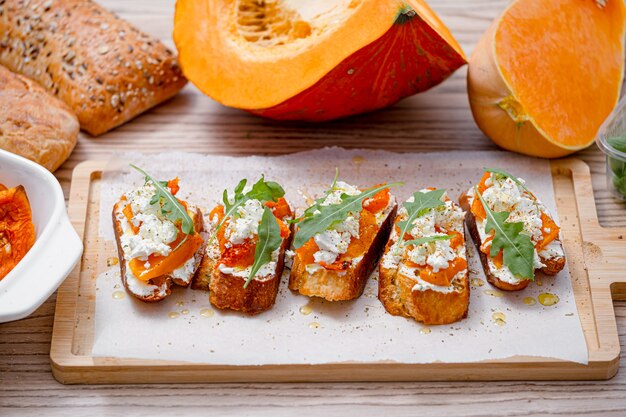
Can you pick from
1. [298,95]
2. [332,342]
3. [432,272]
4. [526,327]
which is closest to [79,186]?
[298,95]

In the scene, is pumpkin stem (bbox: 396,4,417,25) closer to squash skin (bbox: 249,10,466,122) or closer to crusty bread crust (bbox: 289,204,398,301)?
squash skin (bbox: 249,10,466,122)

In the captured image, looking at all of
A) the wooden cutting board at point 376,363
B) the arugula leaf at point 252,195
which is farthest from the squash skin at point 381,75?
the wooden cutting board at point 376,363

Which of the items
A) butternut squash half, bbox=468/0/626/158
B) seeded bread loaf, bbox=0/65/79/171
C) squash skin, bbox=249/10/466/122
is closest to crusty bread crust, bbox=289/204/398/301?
squash skin, bbox=249/10/466/122

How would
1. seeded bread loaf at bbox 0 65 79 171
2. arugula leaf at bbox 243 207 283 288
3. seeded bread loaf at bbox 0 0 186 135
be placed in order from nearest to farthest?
arugula leaf at bbox 243 207 283 288, seeded bread loaf at bbox 0 65 79 171, seeded bread loaf at bbox 0 0 186 135

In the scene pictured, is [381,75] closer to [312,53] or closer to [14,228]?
[312,53]

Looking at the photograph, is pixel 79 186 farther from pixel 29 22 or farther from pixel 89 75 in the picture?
pixel 29 22

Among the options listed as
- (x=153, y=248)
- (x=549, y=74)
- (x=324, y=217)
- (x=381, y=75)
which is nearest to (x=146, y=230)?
(x=153, y=248)

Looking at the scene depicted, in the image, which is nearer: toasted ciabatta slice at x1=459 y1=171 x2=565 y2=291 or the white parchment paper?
the white parchment paper
